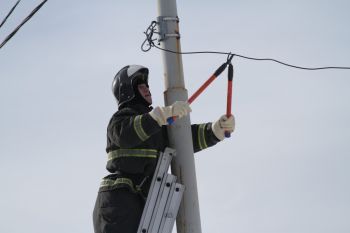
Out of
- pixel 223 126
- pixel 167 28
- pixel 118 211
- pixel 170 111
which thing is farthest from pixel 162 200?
pixel 167 28

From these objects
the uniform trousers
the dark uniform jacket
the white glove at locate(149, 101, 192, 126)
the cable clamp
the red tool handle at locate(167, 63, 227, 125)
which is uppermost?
the cable clamp

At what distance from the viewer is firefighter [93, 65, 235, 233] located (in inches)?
215

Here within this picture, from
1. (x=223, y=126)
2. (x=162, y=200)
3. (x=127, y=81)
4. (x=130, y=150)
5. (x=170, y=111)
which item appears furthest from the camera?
(x=127, y=81)

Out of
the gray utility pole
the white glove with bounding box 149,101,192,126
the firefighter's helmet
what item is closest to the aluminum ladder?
the gray utility pole

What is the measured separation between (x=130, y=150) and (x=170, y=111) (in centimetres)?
62

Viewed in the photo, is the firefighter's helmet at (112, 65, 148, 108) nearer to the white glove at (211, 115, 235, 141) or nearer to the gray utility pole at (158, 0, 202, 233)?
the gray utility pole at (158, 0, 202, 233)

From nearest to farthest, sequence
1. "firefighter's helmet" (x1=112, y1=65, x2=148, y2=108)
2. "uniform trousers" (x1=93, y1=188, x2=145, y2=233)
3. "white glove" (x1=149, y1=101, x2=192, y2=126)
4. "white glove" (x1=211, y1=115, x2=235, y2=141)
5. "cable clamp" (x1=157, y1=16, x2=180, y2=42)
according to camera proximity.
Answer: "white glove" (x1=149, y1=101, x2=192, y2=126)
"uniform trousers" (x1=93, y1=188, x2=145, y2=233)
"cable clamp" (x1=157, y1=16, x2=180, y2=42)
"white glove" (x1=211, y1=115, x2=235, y2=141)
"firefighter's helmet" (x1=112, y1=65, x2=148, y2=108)

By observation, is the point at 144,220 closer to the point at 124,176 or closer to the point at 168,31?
the point at 124,176

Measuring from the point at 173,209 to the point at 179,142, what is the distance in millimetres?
578

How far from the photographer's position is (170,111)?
5.35m

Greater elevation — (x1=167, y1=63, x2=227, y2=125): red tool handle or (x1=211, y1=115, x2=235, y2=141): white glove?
(x1=167, y1=63, x2=227, y2=125): red tool handle

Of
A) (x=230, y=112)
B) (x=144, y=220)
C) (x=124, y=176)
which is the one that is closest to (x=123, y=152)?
(x=124, y=176)

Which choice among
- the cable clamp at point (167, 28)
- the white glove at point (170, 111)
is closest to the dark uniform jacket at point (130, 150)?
the white glove at point (170, 111)

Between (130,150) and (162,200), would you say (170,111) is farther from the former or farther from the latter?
(162,200)
